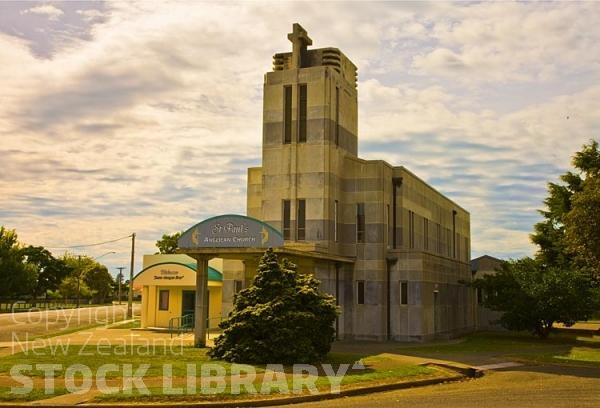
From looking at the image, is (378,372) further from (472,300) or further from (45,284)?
(45,284)

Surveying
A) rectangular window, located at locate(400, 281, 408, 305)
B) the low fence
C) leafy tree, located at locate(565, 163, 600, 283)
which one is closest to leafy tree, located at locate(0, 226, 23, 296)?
the low fence

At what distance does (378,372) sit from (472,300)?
101 ft

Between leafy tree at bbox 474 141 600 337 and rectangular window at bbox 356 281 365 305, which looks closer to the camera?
leafy tree at bbox 474 141 600 337

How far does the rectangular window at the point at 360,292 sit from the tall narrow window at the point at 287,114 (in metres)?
8.91

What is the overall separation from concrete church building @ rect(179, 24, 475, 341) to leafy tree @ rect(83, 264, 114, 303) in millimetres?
80621

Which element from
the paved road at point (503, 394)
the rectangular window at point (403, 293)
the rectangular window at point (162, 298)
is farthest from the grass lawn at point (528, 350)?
the rectangular window at point (162, 298)

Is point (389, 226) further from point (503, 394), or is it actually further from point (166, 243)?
point (166, 243)

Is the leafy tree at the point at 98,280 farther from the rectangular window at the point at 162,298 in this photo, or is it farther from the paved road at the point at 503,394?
the paved road at the point at 503,394

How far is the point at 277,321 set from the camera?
24719mm

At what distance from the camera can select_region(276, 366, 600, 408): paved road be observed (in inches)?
656

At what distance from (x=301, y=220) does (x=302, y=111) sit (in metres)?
6.20

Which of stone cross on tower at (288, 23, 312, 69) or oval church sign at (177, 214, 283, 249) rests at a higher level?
stone cross on tower at (288, 23, 312, 69)

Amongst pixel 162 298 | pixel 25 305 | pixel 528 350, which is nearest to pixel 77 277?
pixel 25 305

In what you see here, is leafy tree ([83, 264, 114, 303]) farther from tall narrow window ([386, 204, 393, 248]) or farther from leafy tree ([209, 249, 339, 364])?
leafy tree ([209, 249, 339, 364])
